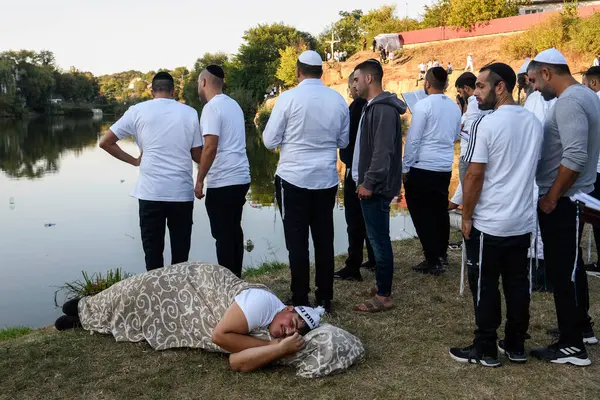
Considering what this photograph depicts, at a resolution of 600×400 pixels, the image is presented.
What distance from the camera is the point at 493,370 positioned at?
3.55 metres

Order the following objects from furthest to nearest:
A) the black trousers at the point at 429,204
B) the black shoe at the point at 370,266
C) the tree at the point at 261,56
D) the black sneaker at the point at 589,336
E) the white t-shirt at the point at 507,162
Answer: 1. the tree at the point at 261,56
2. the black shoe at the point at 370,266
3. the black trousers at the point at 429,204
4. the black sneaker at the point at 589,336
5. the white t-shirt at the point at 507,162

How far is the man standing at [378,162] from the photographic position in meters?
4.37

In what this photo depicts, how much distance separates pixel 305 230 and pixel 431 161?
5.79 ft

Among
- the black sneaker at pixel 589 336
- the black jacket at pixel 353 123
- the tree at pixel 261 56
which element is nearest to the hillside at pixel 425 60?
the tree at pixel 261 56

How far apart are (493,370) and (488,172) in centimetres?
129

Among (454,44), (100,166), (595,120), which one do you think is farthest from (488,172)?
(454,44)

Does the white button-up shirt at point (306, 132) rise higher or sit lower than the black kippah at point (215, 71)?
lower

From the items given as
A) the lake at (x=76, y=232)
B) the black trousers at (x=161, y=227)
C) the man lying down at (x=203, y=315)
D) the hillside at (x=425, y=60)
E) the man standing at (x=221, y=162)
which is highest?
the hillside at (x=425, y=60)

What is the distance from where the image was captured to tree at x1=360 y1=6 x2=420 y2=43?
53019 mm

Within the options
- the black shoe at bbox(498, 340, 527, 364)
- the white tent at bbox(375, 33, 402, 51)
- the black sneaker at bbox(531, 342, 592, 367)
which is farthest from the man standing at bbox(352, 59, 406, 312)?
the white tent at bbox(375, 33, 402, 51)

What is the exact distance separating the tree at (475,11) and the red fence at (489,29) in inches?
23.5

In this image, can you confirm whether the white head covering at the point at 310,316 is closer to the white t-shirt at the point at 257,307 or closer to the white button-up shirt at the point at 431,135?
the white t-shirt at the point at 257,307

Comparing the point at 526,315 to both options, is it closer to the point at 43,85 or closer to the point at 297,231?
the point at 297,231

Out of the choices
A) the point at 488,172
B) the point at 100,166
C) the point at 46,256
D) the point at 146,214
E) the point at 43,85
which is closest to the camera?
the point at 488,172
